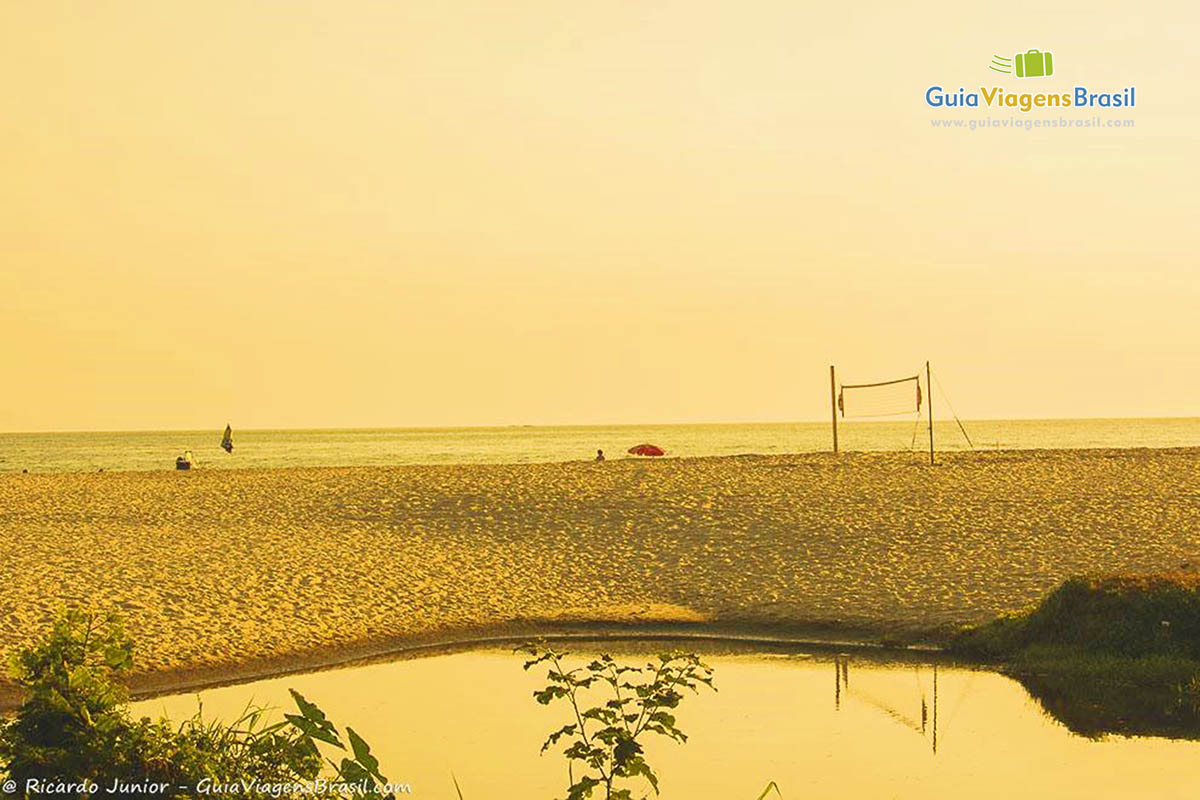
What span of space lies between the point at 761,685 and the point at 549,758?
11.8ft

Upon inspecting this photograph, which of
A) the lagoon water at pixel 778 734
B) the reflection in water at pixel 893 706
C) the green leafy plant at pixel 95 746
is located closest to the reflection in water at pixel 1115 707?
the lagoon water at pixel 778 734

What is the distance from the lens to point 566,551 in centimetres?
2133

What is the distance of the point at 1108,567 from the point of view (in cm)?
1867

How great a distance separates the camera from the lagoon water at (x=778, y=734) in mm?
10039

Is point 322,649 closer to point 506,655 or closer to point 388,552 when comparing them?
point 506,655

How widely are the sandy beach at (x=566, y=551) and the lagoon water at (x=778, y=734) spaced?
162cm

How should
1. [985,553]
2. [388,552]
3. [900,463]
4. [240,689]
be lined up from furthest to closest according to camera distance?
[900,463] → [388,552] → [985,553] → [240,689]

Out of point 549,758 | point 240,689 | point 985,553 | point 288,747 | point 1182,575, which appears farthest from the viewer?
point 985,553

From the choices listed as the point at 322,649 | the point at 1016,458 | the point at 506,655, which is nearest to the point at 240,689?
the point at 322,649

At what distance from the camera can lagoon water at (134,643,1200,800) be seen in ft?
32.9

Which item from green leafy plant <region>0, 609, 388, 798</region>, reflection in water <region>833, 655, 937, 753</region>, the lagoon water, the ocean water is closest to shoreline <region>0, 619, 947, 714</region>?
the lagoon water

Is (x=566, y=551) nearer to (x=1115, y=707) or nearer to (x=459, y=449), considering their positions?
(x=1115, y=707)

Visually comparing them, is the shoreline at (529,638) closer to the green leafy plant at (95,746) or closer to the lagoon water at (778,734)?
the lagoon water at (778,734)

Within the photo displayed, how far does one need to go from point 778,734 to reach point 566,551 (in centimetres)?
996
